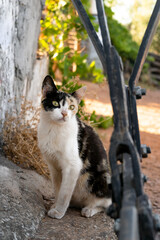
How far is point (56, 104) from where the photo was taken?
232cm

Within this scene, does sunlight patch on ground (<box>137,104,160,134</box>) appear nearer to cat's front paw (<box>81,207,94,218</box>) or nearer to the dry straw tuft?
the dry straw tuft

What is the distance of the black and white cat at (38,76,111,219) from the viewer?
2.31 metres

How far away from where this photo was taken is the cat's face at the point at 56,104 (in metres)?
2.29

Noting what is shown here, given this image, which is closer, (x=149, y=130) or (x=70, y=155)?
(x=70, y=155)

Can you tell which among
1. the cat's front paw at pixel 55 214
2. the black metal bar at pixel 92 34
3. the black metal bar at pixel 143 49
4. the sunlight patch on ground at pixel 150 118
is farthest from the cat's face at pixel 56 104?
the sunlight patch on ground at pixel 150 118

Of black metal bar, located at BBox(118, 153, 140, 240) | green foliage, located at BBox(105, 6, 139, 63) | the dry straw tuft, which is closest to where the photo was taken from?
black metal bar, located at BBox(118, 153, 140, 240)

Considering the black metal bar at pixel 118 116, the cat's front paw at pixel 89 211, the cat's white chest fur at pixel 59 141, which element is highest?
the black metal bar at pixel 118 116

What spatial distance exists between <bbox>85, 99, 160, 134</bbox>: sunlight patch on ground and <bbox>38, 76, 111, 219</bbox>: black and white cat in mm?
4253

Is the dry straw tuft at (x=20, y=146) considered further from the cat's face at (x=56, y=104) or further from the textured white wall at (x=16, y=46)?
the cat's face at (x=56, y=104)

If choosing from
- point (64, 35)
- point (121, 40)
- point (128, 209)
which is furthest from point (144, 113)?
point (128, 209)

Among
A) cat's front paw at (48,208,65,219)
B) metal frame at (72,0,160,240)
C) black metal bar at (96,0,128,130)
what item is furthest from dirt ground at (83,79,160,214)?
black metal bar at (96,0,128,130)

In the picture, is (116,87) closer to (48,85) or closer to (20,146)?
(48,85)

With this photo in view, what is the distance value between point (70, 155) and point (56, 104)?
391 mm

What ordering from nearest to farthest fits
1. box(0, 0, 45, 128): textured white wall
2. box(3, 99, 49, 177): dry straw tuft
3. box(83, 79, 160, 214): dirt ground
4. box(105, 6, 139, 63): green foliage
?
box(0, 0, 45, 128): textured white wall, box(3, 99, 49, 177): dry straw tuft, box(83, 79, 160, 214): dirt ground, box(105, 6, 139, 63): green foliage
